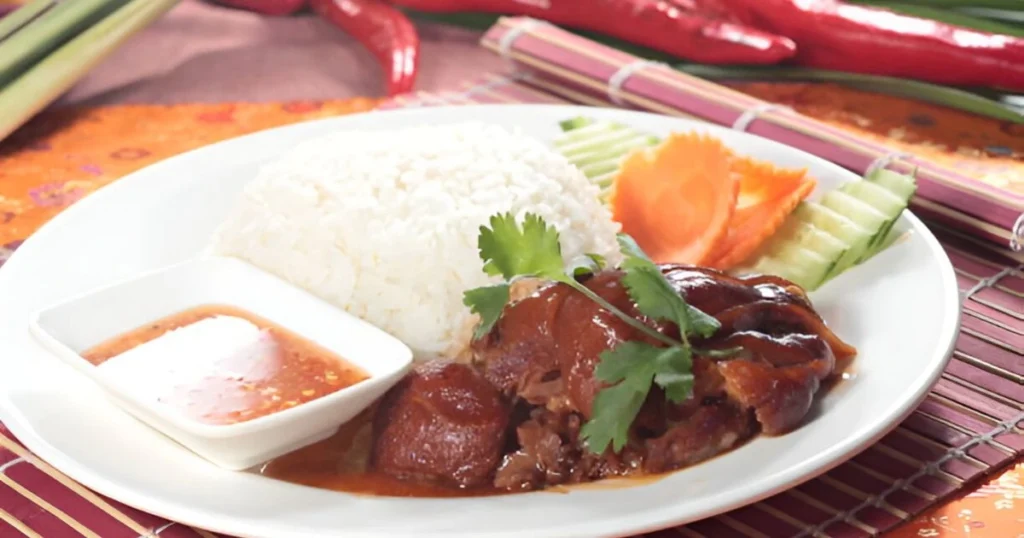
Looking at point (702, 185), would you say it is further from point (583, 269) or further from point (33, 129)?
point (33, 129)

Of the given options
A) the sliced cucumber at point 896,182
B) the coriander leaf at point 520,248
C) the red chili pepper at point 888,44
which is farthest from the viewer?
the red chili pepper at point 888,44

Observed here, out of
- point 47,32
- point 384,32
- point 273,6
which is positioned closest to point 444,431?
point 47,32

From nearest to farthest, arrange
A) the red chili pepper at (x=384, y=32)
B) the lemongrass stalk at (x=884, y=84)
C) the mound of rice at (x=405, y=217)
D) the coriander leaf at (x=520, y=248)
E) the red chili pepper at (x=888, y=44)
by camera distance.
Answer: the coriander leaf at (x=520, y=248), the mound of rice at (x=405, y=217), the lemongrass stalk at (x=884, y=84), the red chili pepper at (x=888, y=44), the red chili pepper at (x=384, y=32)

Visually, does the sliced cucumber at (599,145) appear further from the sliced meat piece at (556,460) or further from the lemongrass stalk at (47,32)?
the lemongrass stalk at (47,32)

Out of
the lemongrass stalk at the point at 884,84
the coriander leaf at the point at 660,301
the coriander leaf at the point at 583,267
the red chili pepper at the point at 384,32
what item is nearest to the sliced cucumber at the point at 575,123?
the red chili pepper at the point at 384,32

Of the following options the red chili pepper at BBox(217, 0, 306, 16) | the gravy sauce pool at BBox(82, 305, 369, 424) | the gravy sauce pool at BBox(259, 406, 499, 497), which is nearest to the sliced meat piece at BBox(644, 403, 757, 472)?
the gravy sauce pool at BBox(259, 406, 499, 497)

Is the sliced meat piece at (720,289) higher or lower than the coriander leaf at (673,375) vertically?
higher

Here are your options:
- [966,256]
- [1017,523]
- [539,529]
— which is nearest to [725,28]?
[966,256]
